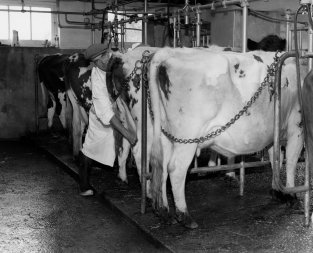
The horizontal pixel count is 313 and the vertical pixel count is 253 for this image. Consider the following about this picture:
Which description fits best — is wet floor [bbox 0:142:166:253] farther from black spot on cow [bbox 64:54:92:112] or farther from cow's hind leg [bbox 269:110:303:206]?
cow's hind leg [bbox 269:110:303:206]

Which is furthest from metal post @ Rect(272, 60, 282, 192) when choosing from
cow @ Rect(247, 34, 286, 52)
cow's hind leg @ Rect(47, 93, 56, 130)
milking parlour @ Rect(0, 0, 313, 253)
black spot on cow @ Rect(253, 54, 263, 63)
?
cow's hind leg @ Rect(47, 93, 56, 130)

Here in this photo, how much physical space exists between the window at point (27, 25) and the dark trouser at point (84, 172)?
27.2ft

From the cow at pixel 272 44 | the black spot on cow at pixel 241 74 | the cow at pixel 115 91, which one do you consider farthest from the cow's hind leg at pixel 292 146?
the cow at pixel 272 44

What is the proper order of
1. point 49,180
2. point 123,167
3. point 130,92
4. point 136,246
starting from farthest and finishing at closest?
point 49,180 < point 123,167 < point 130,92 < point 136,246

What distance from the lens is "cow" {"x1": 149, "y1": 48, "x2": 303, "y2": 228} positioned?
4555 millimetres

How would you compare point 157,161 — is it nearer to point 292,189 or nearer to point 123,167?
point 292,189

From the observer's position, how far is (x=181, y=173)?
4.62 m

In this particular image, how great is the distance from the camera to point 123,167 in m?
6.54

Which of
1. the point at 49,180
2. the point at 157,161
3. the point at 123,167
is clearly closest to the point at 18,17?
the point at 49,180

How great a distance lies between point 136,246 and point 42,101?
6.96 m

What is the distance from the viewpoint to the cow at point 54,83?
9203 millimetres

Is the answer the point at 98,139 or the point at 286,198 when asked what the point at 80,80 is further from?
the point at 286,198

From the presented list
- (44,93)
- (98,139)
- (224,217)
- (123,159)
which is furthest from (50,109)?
(224,217)

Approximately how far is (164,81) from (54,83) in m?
5.13
